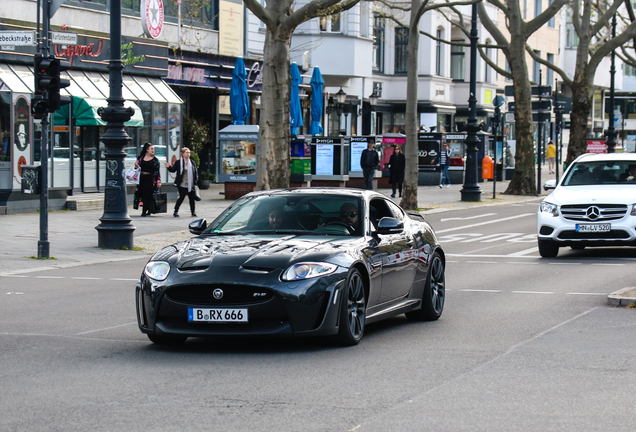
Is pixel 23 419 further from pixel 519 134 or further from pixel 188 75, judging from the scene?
pixel 519 134

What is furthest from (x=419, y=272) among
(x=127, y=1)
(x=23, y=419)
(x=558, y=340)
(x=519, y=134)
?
(x=519, y=134)

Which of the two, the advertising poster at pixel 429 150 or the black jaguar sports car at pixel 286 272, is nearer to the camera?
the black jaguar sports car at pixel 286 272

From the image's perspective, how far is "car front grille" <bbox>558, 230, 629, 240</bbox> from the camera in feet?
55.3

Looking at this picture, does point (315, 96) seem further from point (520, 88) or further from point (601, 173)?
point (601, 173)

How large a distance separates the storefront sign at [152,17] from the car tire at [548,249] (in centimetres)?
1707

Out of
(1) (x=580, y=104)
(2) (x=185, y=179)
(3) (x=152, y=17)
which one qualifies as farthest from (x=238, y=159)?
(1) (x=580, y=104)

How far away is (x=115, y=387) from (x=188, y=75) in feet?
94.7

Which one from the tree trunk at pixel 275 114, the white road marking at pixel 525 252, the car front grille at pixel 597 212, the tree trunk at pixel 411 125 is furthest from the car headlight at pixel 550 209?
the tree trunk at pixel 411 125

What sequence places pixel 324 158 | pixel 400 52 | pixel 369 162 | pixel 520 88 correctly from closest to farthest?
pixel 369 162 < pixel 324 158 < pixel 520 88 < pixel 400 52

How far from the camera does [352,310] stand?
876 centimetres

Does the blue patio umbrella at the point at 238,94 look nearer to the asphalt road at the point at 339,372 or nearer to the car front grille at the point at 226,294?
the asphalt road at the point at 339,372

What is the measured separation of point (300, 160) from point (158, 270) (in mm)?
25877

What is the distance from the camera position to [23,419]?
6.19m

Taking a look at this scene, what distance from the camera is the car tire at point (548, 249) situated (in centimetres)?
1742
